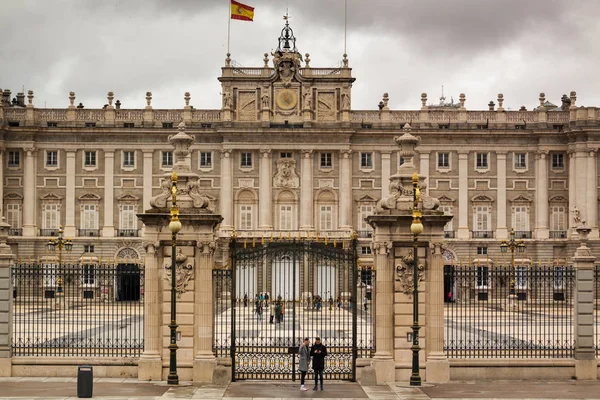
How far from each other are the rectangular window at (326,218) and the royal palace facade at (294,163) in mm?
85

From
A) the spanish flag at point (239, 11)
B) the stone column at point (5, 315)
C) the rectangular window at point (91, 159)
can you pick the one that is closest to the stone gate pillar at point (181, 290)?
the stone column at point (5, 315)

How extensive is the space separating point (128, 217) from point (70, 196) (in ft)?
17.0

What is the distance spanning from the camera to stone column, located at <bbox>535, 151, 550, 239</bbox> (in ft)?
270

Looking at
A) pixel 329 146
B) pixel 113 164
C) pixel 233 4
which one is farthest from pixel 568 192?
pixel 113 164

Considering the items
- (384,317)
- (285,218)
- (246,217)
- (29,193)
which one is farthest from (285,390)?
(29,193)

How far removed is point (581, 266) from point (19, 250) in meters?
62.6

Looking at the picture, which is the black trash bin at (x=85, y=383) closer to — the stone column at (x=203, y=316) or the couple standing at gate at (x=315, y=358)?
the stone column at (x=203, y=316)

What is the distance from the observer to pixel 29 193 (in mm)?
82062

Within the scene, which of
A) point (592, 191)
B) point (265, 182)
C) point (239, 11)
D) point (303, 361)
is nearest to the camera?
point (303, 361)

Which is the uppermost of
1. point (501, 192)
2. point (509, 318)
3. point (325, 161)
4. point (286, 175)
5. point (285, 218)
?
point (325, 161)

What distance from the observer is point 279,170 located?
8219 centimetres

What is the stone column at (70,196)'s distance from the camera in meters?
82.1

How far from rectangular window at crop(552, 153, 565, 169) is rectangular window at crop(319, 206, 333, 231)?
19486 millimetres

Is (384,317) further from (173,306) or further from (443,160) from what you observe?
(443,160)
